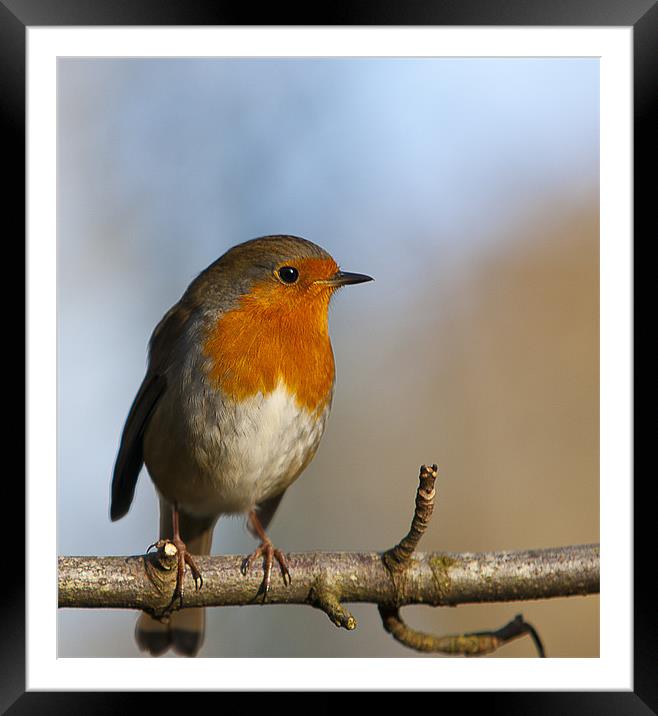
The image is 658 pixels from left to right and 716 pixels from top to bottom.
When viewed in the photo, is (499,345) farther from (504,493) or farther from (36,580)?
(36,580)

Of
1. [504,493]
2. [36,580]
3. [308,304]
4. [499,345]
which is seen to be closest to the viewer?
A: [36,580]

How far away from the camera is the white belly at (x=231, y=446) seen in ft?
9.89

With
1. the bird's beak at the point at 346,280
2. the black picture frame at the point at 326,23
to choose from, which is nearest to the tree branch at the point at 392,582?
the black picture frame at the point at 326,23

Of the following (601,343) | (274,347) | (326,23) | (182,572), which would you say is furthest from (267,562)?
(326,23)

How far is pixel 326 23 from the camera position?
106 inches

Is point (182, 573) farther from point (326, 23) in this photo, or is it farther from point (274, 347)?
point (326, 23)

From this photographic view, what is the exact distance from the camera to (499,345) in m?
3.85

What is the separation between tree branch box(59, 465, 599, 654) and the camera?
2682 mm

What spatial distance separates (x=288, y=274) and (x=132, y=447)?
94 centimetres

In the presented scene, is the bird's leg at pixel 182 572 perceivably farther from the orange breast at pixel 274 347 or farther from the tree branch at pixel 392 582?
the orange breast at pixel 274 347

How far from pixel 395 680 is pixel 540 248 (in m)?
1.91

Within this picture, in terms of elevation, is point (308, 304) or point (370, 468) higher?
point (308, 304)

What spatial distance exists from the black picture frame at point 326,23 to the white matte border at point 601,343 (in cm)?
3

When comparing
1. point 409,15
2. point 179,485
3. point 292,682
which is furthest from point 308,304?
point 292,682
